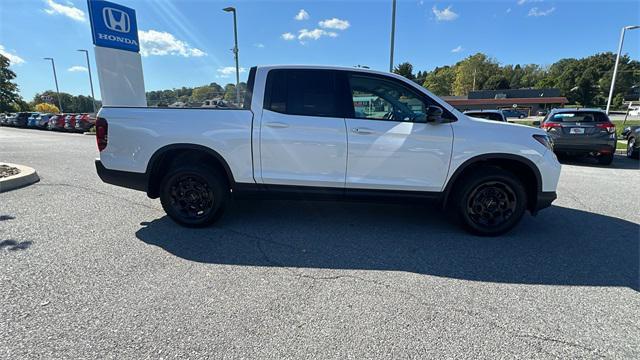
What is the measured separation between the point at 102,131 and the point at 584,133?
11321mm

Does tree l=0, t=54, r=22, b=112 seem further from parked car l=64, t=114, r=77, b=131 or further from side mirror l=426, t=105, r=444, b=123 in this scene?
side mirror l=426, t=105, r=444, b=123

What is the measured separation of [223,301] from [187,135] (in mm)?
2137

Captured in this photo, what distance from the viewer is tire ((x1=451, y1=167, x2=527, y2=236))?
393cm

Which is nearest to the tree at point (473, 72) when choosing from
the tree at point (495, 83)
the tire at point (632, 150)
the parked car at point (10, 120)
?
the tree at point (495, 83)

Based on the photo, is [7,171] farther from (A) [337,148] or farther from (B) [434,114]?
(B) [434,114]

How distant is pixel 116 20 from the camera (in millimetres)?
7805

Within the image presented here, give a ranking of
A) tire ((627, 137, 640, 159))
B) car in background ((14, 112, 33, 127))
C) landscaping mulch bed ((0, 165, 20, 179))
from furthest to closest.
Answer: car in background ((14, 112, 33, 127)), tire ((627, 137, 640, 159)), landscaping mulch bed ((0, 165, 20, 179))

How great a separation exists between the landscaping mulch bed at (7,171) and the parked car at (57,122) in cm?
2510

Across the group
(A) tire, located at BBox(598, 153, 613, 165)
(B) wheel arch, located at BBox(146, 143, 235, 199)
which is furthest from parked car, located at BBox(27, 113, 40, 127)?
(A) tire, located at BBox(598, 153, 613, 165)

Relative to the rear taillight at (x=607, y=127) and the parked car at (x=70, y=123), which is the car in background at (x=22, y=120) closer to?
the parked car at (x=70, y=123)

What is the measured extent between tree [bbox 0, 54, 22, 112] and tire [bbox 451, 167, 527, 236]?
85366 mm

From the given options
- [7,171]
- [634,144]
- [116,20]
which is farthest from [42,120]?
[634,144]

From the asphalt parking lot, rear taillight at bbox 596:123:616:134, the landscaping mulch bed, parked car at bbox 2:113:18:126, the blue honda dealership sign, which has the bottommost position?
the asphalt parking lot

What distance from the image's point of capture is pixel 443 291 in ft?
9.34
